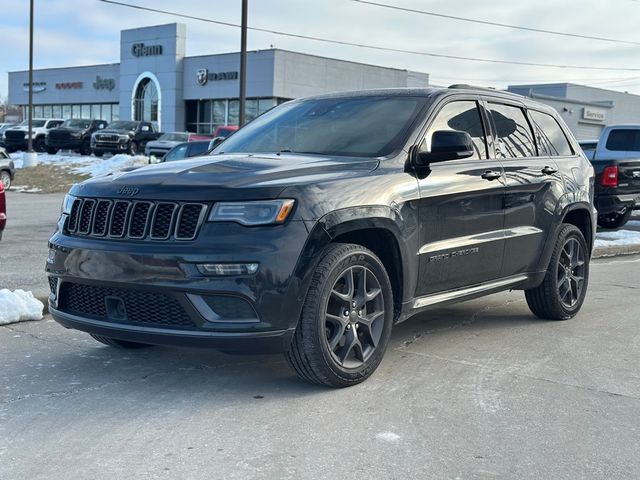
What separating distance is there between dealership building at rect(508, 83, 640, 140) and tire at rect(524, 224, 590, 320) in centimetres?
4527

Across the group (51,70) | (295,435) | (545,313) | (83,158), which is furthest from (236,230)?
(51,70)

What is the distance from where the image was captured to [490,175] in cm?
586

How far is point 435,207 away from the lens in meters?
5.32

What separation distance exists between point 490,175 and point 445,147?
830 mm

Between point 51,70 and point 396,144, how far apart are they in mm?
62651

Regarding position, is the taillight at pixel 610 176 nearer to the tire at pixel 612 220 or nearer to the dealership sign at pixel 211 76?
the tire at pixel 612 220

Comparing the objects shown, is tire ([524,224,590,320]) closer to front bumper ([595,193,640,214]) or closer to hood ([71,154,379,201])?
hood ([71,154,379,201])

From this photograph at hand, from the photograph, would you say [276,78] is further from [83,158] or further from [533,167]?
[533,167]

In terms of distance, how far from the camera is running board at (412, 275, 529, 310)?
5.37m

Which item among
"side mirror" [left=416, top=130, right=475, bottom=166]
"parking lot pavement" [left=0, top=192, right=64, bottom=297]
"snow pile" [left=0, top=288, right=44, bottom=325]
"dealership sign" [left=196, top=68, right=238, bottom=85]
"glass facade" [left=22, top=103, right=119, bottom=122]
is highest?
"dealership sign" [left=196, top=68, right=238, bottom=85]

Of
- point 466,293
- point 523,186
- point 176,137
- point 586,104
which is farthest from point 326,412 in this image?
point 586,104

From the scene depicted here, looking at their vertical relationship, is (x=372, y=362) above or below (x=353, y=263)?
below

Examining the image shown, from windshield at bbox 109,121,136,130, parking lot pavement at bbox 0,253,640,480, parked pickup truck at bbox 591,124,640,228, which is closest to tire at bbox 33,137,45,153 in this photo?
windshield at bbox 109,121,136,130

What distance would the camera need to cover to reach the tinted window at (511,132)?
6.28 meters
